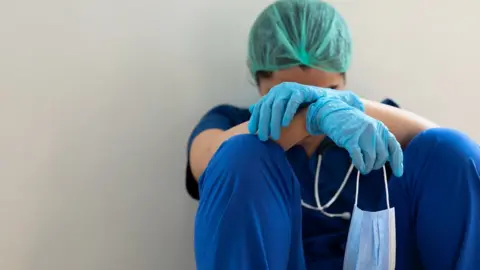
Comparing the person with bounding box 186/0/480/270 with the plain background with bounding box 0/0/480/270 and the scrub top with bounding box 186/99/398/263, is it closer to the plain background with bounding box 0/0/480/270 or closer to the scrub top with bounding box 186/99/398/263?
the scrub top with bounding box 186/99/398/263

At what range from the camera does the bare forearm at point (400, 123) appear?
0.82 meters

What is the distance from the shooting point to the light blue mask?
2.25 ft

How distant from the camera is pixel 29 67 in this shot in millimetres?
959

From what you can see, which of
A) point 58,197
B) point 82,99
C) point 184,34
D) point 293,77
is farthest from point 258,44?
point 58,197

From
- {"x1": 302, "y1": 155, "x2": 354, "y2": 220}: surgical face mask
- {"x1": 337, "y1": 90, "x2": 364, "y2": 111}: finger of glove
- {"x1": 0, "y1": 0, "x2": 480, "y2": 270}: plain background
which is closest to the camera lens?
→ {"x1": 337, "y1": 90, "x2": 364, "y2": 111}: finger of glove

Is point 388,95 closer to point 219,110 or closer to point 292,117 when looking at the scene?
point 219,110

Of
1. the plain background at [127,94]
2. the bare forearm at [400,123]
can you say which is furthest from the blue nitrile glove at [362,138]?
the plain background at [127,94]

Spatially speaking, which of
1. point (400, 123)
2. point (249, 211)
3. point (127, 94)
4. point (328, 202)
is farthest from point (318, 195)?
point (127, 94)

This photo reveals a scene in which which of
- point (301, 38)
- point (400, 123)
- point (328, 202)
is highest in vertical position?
point (301, 38)

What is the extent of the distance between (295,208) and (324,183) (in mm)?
211

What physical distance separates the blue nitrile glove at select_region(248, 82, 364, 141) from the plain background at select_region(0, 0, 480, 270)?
36 cm

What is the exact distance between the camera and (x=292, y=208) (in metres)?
0.68

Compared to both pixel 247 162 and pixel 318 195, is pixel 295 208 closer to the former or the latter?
pixel 247 162

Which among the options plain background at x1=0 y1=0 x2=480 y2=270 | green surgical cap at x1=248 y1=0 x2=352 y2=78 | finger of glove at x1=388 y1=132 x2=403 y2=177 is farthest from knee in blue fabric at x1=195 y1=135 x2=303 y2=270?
plain background at x1=0 y1=0 x2=480 y2=270
